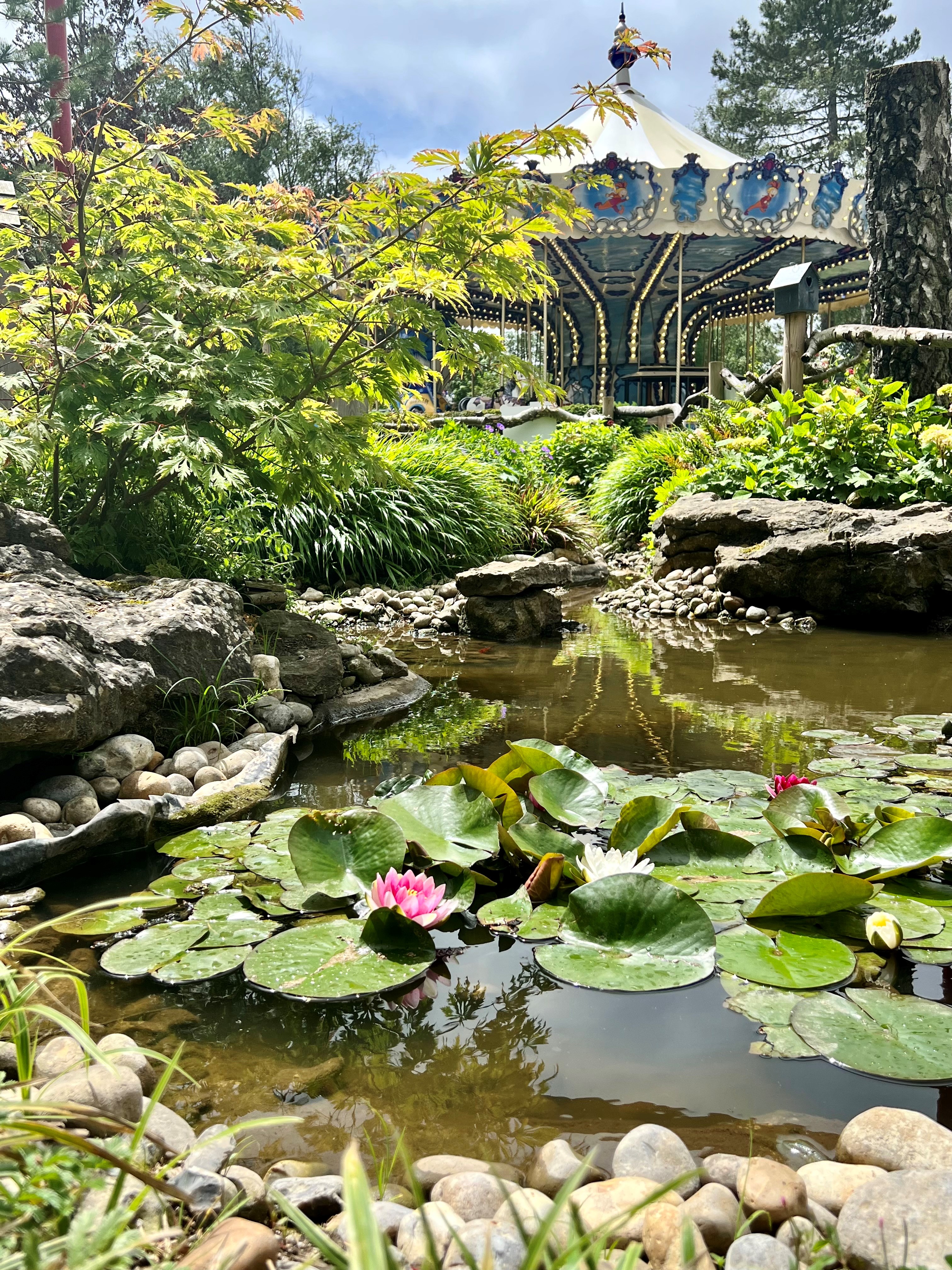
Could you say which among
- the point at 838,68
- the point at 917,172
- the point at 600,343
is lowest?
the point at 917,172

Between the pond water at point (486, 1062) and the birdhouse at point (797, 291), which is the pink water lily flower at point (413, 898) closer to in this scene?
the pond water at point (486, 1062)

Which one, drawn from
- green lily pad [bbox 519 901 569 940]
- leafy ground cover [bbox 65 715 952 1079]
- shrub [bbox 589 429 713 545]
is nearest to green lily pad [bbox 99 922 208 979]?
leafy ground cover [bbox 65 715 952 1079]

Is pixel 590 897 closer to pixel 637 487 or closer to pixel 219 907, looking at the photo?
pixel 219 907

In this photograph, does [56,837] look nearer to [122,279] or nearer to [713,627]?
[122,279]

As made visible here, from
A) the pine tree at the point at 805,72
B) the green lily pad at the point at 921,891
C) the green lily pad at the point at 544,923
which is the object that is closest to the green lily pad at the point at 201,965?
the green lily pad at the point at 544,923

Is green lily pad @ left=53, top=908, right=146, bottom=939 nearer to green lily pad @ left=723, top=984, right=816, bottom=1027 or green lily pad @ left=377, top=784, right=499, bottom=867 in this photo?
green lily pad @ left=377, top=784, right=499, bottom=867

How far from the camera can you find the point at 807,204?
15.8 metres

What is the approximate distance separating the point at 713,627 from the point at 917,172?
4.19m

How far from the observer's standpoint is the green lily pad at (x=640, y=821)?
6.52 ft

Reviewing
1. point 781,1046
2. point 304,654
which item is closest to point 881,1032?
point 781,1046

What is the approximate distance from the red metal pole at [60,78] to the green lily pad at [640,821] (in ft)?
18.1

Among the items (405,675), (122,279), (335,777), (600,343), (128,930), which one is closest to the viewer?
(128,930)

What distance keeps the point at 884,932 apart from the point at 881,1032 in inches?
10.8

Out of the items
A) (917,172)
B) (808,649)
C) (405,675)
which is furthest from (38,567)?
(917,172)
